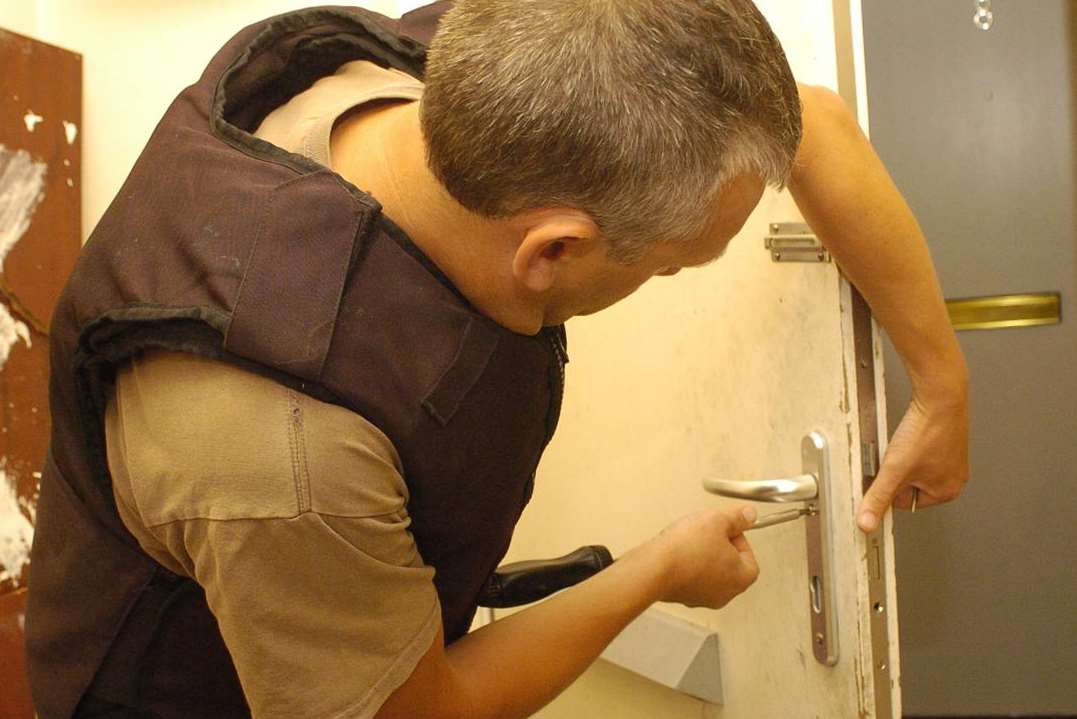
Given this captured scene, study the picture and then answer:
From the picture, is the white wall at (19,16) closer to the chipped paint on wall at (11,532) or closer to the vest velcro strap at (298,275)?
the chipped paint on wall at (11,532)

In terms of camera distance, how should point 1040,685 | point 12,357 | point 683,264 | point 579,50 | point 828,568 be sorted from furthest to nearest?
point 1040,685, point 12,357, point 828,568, point 683,264, point 579,50

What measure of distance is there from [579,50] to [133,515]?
1.38 ft

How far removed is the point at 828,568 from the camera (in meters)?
0.90

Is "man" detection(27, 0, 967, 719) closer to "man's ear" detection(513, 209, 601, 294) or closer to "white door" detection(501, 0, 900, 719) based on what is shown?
"man's ear" detection(513, 209, 601, 294)

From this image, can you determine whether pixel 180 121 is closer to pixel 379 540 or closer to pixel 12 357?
pixel 379 540

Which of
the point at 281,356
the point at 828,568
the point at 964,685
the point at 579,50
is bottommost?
the point at 964,685

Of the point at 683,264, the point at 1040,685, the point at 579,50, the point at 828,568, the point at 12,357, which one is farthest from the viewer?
the point at 1040,685

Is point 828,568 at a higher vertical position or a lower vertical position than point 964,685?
higher

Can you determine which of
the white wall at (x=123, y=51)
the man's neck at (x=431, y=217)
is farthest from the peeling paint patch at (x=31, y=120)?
the man's neck at (x=431, y=217)

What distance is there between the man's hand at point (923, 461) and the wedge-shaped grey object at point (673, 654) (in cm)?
28

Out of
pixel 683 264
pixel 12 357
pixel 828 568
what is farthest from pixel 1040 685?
pixel 12 357

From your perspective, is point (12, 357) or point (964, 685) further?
point (964, 685)

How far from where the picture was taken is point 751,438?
98 centimetres

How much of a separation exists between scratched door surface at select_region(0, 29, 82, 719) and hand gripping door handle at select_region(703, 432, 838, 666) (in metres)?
0.90
